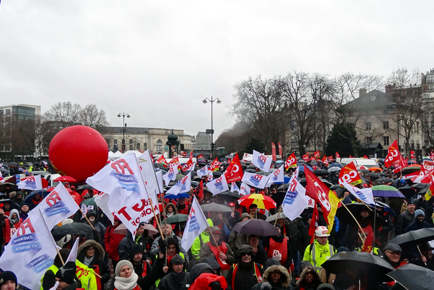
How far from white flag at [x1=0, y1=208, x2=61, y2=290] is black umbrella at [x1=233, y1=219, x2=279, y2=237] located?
2.60 metres

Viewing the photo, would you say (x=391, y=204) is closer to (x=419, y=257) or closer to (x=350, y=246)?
(x=350, y=246)

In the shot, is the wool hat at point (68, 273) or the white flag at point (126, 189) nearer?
the wool hat at point (68, 273)

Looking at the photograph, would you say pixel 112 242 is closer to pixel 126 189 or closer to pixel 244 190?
pixel 126 189

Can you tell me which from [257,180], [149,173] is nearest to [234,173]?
[257,180]

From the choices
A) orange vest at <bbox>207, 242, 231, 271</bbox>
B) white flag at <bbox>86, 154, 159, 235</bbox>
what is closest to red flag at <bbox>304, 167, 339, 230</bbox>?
orange vest at <bbox>207, 242, 231, 271</bbox>

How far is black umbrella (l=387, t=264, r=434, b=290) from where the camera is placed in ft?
10.5

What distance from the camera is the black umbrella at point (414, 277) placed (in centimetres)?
319

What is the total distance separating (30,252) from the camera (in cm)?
491

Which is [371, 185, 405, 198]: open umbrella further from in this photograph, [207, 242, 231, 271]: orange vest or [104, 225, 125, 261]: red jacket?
[104, 225, 125, 261]: red jacket

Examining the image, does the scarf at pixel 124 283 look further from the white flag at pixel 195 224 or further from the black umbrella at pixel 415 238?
the black umbrella at pixel 415 238

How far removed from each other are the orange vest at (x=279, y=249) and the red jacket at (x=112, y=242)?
8.47 ft

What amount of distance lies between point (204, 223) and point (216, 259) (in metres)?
0.56

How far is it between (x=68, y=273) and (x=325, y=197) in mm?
3569

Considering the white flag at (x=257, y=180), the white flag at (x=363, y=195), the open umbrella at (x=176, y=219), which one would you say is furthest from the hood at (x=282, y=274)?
the white flag at (x=257, y=180)
